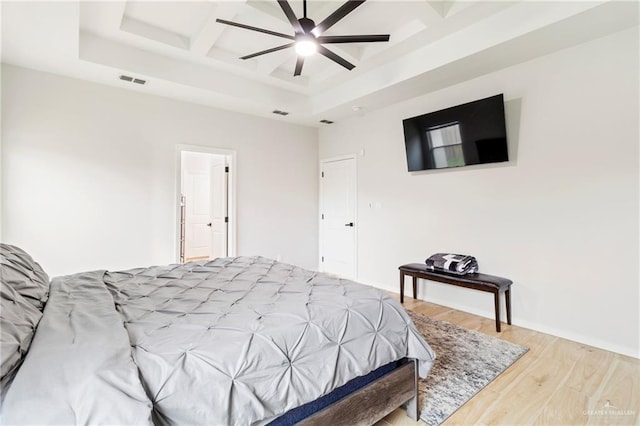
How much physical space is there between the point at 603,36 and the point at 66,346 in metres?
4.26

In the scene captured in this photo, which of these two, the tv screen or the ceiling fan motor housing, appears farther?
the tv screen

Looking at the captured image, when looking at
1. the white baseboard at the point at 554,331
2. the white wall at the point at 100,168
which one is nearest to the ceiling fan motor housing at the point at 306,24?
the white wall at the point at 100,168

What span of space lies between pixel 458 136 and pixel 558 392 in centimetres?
261

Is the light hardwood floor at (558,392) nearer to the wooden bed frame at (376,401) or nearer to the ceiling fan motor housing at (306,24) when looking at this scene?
the wooden bed frame at (376,401)

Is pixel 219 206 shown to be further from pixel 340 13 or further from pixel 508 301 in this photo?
pixel 508 301

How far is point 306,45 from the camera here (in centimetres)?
252

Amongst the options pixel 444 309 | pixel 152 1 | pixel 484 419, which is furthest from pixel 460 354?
pixel 152 1

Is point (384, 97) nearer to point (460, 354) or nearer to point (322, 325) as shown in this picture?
point (460, 354)

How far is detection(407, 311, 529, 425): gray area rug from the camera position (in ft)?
6.54

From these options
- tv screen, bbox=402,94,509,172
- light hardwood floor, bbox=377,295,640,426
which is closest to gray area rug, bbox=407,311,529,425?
light hardwood floor, bbox=377,295,640,426

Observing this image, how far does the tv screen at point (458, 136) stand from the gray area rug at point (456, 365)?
186 cm

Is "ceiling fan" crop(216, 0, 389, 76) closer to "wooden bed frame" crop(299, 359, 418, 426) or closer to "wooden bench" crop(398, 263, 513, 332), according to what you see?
"wooden bed frame" crop(299, 359, 418, 426)

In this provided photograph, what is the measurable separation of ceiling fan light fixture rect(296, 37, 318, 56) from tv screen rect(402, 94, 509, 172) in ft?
6.39

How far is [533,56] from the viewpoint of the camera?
3092 millimetres
